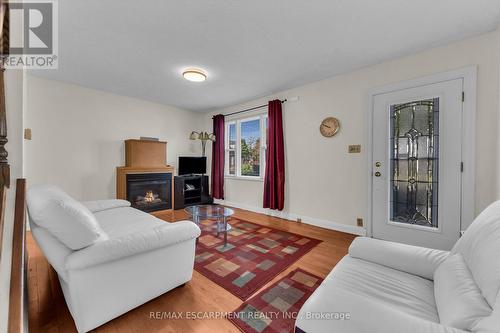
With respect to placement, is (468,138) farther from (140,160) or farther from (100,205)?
(140,160)

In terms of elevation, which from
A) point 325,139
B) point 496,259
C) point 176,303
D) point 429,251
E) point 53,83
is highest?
point 53,83

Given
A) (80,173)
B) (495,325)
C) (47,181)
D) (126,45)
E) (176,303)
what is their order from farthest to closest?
(80,173), (47,181), (126,45), (176,303), (495,325)

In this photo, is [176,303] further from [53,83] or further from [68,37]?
[53,83]

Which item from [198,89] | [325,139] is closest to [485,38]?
[325,139]

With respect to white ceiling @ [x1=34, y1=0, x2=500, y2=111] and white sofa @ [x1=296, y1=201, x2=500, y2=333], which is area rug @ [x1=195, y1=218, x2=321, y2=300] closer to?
white sofa @ [x1=296, y1=201, x2=500, y2=333]

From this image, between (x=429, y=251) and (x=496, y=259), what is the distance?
53cm

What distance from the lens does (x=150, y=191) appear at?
4234 mm

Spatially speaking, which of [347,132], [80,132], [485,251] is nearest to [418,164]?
[347,132]

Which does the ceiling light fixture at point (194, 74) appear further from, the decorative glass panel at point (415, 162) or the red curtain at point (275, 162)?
the decorative glass panel at point (415, 162)

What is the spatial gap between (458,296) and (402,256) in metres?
0.47

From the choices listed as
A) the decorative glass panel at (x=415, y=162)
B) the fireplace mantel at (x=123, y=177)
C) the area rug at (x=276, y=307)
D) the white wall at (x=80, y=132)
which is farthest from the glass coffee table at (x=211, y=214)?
the white wall at (x=80, y=132)

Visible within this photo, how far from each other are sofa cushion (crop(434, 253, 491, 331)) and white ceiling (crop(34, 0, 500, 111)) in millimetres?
2037

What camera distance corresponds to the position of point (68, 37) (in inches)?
86.9

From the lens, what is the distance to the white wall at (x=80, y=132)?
10.6 feet
